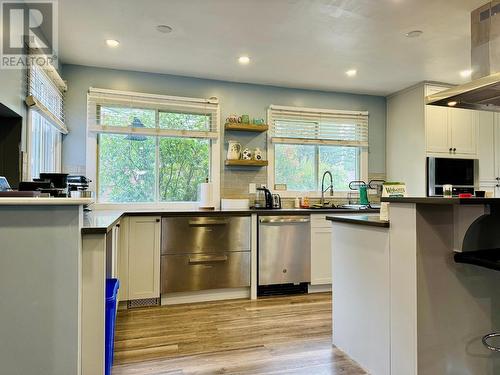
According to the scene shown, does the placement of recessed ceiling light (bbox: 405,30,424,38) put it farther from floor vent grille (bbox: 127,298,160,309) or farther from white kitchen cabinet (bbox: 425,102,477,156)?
floor vent grille (bbox: 127,298,160,309)

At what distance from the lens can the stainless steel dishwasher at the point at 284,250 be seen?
356 cm

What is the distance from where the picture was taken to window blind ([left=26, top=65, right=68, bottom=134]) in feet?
8.32

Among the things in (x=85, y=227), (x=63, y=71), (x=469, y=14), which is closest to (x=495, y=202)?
(x=469, y=14)

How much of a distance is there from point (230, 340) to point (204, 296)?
1034 mm

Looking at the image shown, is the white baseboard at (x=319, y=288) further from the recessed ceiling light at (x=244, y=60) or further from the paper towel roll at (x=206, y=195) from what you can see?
the recessed ceiling light at (x=244, y=60)

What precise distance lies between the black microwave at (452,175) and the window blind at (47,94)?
4.31 meters

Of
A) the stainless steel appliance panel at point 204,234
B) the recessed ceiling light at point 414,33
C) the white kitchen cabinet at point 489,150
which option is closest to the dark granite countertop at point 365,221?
the stainless steel appliance panel at point 204,234

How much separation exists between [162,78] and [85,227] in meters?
2.74

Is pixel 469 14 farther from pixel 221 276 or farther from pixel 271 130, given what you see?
pixel 221 276

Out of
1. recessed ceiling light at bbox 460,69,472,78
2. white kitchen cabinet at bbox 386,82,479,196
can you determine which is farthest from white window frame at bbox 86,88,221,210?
recessed ceiling light at bbox 460,69,472,78

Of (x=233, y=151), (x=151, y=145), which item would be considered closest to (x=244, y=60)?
(x=233, y=151)

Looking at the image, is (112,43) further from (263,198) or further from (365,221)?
(365,221)

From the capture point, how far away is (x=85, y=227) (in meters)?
1.65

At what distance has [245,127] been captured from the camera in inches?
157
